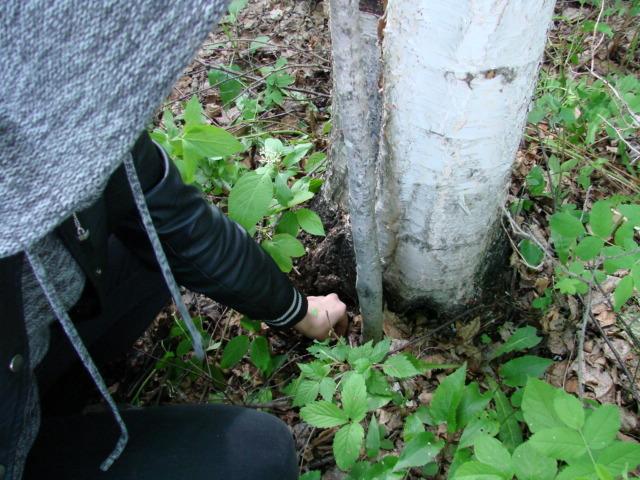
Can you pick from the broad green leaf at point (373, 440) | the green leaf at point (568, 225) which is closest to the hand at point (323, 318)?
the broad green leaf at point (373, 440)

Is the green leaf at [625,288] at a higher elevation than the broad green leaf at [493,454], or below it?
higher

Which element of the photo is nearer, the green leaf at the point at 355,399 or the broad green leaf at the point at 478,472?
the broad green leaf at the point at 478,472

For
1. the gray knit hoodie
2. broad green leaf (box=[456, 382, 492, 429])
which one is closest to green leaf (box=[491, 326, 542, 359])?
broad green leaf (box=[456, 382, 492, 429])

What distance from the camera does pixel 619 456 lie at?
36.9 inches

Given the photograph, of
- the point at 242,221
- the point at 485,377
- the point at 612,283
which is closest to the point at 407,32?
the point at 242,221

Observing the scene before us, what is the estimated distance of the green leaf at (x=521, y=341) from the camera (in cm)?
156

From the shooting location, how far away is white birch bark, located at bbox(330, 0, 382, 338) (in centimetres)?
100

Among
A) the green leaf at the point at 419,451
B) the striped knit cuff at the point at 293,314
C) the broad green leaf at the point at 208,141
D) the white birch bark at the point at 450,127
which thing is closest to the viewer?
the white birch bark at the point at 450,127

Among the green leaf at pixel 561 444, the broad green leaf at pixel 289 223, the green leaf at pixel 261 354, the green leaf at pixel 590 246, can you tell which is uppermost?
the green leaf at pixel 590 246

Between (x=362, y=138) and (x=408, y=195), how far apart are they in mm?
304

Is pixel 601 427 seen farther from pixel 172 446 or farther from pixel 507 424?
pixel 172 446

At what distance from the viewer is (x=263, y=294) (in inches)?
59.4

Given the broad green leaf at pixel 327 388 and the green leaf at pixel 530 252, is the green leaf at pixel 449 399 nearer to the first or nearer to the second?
the broad green leaf at pixel 327 388

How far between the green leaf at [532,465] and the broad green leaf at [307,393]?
0.52 m
